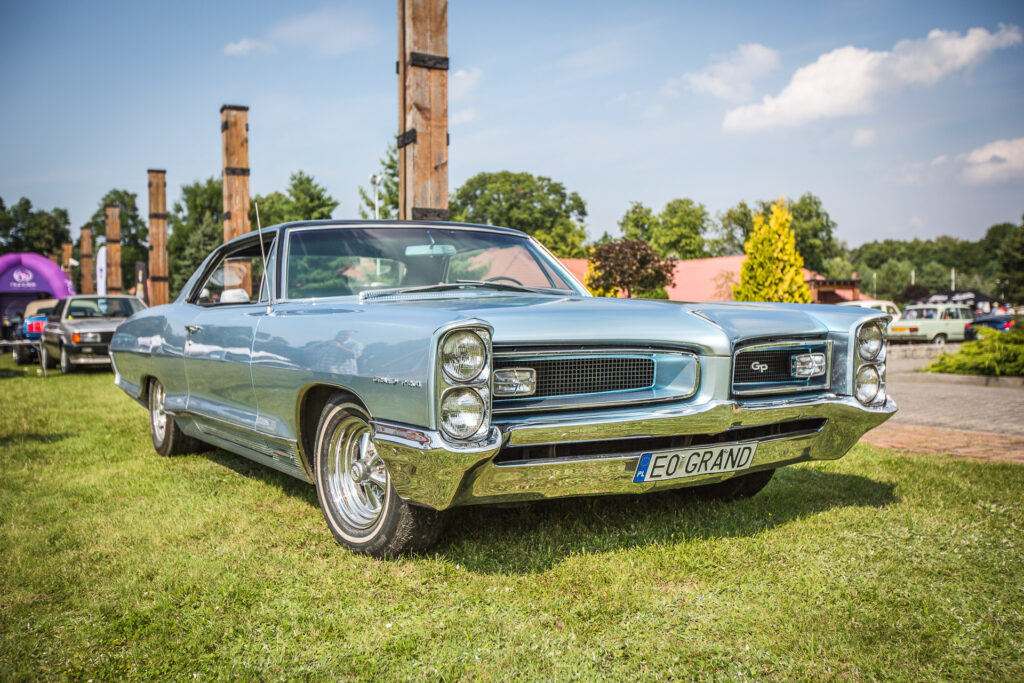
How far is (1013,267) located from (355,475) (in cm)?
8403

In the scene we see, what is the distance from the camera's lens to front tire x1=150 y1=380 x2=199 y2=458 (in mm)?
5371

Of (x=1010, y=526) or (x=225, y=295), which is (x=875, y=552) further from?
(x=225, y=295)

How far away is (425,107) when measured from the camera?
20.1 ft

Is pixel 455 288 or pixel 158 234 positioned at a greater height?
pixel 158 234

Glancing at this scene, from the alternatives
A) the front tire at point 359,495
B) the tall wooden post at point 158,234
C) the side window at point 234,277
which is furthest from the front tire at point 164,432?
the tall wooden post at point 158,234

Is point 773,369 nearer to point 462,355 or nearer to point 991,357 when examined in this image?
point 462,355

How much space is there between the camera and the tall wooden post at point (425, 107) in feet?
19.8

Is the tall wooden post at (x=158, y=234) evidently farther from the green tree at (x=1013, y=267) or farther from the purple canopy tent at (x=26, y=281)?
the green tree at (x=1013, y=267)

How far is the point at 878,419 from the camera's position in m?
3.53

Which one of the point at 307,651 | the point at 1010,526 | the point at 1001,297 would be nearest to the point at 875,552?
the point at 1010,526

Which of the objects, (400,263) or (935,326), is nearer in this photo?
(400,263)

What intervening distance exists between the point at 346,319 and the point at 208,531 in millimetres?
1341

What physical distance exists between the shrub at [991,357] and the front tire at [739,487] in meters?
10.6

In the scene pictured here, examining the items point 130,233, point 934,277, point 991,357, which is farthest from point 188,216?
point 934,277
